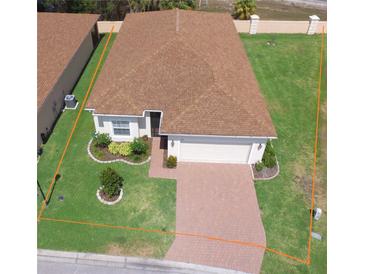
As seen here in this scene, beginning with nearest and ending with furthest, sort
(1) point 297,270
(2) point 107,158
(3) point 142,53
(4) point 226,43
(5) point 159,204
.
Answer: (1) point 297,270 < (5) point 159,204 < (2) point 107,158 < (3) point 142,53 < (4) point 226,43

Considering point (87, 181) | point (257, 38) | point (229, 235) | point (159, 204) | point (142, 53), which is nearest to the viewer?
point (229, 235)

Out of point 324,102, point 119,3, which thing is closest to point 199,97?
point 324,102

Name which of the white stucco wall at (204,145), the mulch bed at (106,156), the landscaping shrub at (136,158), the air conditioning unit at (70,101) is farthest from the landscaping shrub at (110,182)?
the air conditioning unit at (70,101)

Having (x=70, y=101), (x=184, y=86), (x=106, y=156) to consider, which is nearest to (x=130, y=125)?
(x=106, y=156)

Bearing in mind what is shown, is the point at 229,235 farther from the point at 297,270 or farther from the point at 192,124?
the point at 192,124

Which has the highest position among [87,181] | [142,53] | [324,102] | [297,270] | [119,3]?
[119,3]
